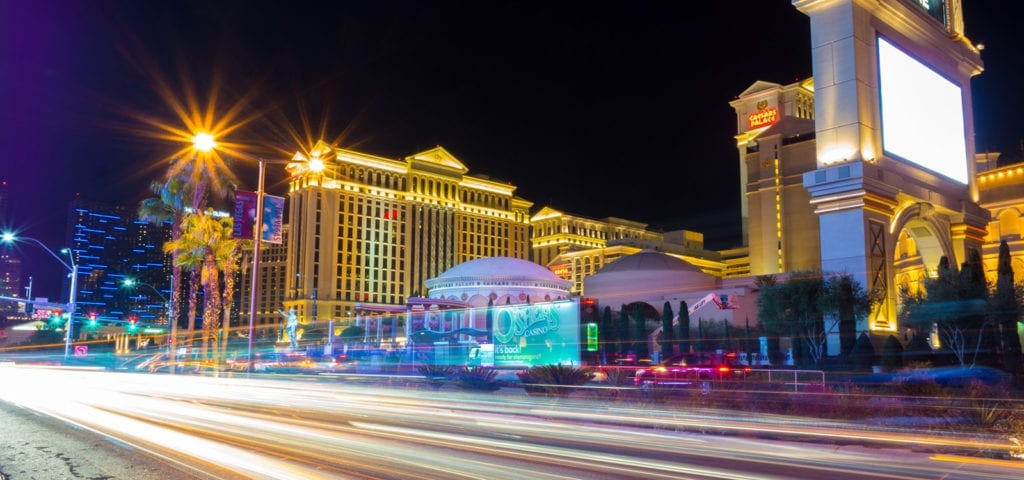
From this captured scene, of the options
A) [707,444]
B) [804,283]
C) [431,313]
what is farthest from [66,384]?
[431,313]

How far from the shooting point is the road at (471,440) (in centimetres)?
1019

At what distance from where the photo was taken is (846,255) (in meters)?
40.5

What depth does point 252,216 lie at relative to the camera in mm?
23469

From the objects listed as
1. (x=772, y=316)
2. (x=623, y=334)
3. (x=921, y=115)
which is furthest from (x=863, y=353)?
(x=623, y=334)

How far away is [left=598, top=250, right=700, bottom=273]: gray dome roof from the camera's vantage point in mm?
81562

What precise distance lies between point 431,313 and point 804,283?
37578 millimetres

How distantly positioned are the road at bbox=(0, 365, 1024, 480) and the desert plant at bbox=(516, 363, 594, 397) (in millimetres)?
1159

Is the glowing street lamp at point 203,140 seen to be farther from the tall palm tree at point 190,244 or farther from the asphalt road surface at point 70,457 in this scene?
the tall palm tree at point 190,244

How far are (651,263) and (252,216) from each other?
63300 mm

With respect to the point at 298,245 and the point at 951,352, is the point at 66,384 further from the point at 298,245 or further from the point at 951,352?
the point at 298,245

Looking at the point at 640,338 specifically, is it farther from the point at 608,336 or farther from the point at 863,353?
the point at 863,353

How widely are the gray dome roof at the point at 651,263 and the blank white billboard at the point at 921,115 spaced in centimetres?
3480

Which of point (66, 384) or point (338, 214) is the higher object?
point (338, 214)

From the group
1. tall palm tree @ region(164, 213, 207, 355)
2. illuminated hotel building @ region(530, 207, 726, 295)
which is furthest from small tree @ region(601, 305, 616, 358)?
illuminated hotel building @ region(530, 207, 726, 295)
